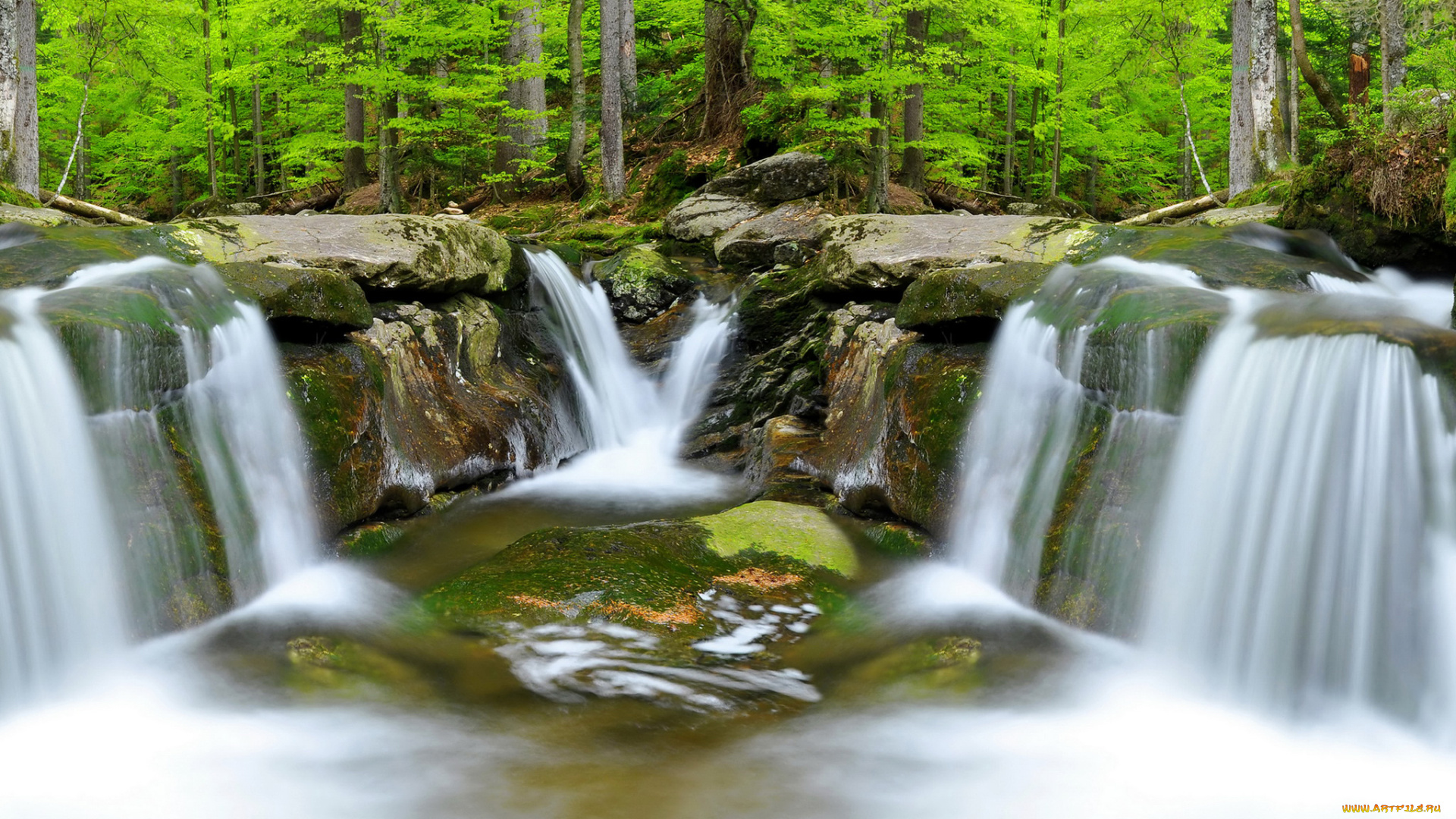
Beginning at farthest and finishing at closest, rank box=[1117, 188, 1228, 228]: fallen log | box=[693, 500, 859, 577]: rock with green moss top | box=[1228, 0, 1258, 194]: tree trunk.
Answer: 1. box=[1228, 0, 1258, 194]: tree trunk
2. box=[1117, 188, 1228, 228]: fallen log
3. box=[693, 500, 859, 577]: rock with green moss top

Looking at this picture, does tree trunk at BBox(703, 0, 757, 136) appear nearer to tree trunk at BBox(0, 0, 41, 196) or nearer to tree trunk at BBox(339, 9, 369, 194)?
tree trunk at BBox(339, 9, 369, 194)

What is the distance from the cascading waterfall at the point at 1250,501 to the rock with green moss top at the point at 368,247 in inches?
193

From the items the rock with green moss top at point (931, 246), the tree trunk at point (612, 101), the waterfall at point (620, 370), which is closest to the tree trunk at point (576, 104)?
the tree trunk at point (612, 101)

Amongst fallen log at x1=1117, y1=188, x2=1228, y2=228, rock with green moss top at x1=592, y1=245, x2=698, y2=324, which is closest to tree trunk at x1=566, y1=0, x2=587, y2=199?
rock with green moss top at x1=592, y1=245, x2=698, y2=324

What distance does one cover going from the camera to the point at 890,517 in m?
6.89

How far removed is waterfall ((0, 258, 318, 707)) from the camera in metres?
4.40

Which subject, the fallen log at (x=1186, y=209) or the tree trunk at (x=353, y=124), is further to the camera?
the tree trunk at (x=353, y=124)

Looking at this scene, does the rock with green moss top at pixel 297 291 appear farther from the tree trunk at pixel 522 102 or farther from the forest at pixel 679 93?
the tree trunk at pixel 522 102

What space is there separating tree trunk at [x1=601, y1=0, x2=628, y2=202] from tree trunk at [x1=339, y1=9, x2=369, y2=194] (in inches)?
164

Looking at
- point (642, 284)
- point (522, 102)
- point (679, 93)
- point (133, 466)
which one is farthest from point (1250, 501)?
point (679, 93)

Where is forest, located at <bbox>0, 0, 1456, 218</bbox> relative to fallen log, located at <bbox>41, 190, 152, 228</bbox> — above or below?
above

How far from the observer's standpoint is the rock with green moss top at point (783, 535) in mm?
6078

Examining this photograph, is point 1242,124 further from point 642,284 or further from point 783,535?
point 783,535

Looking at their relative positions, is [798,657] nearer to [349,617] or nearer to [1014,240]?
[349,617]
